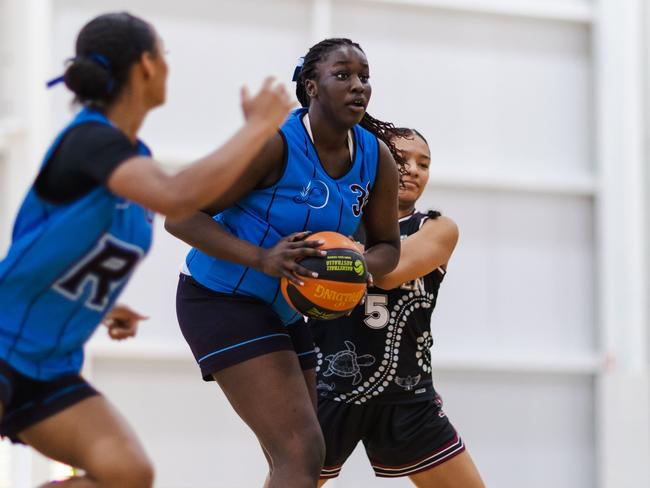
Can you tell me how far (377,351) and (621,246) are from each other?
14.1 ft

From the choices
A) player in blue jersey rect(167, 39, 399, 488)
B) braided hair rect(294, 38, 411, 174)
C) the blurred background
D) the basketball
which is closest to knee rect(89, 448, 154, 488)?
player in blue jersey rect(167, 39, 399, 488)

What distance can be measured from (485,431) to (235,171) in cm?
526

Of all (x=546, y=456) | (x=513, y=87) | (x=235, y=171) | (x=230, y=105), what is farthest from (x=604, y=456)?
(x=235, y=171)

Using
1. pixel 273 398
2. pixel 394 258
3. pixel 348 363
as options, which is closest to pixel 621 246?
pixel 348 363

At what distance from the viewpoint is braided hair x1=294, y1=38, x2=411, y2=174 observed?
11.2 feet

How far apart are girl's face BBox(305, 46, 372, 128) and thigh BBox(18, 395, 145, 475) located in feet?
3.85

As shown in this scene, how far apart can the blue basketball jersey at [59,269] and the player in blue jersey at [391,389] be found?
1304mm

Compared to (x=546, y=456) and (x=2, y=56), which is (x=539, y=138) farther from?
(x=2, y=56)

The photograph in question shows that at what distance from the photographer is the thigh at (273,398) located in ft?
10.3

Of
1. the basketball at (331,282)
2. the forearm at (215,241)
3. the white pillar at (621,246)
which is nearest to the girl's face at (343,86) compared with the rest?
the basketball at (331,282)

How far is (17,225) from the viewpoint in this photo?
275 cm

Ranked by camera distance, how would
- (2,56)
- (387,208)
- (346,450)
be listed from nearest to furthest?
(387,208) → (346,450) → (2,56)

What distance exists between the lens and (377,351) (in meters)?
3.89

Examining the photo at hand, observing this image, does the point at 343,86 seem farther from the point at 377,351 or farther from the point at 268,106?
the point at 377,351
